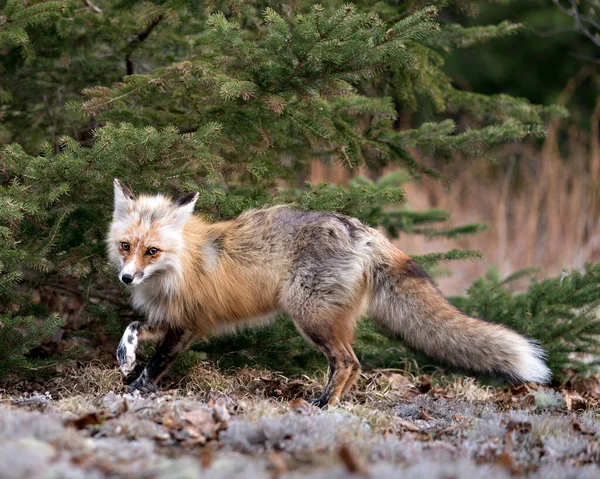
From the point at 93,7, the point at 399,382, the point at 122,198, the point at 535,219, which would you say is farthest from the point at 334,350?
the point at 535,219

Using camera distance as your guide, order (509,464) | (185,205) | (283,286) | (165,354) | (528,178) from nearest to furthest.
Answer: (509,464) → (185,205) → (283,286) → (165,354) → (528,178)

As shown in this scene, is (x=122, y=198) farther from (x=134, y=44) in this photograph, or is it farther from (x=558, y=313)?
(x=558, y=313)

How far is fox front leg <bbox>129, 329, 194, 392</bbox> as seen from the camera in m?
4.89

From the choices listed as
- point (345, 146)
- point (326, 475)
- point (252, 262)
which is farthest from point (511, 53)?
point (326, 475)

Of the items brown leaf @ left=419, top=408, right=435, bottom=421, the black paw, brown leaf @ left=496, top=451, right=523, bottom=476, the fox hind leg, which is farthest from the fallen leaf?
the black paw

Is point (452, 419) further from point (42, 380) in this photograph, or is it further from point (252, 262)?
point (42, 380)

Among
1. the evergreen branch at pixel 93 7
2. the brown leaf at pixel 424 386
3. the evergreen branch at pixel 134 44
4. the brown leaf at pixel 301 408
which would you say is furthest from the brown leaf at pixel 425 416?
the evergreen branch at pixel 93 7

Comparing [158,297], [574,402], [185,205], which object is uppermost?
A: [185,205]

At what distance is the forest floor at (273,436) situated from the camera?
2.63m

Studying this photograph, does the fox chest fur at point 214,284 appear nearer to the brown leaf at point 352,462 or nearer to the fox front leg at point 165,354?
the fox front leg at point 165,354

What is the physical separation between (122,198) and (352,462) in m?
2.62

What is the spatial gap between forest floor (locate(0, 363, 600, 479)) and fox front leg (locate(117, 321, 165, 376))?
325 millimetres

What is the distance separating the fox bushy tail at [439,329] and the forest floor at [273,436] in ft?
1.07

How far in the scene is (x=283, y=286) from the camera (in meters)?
4.79
